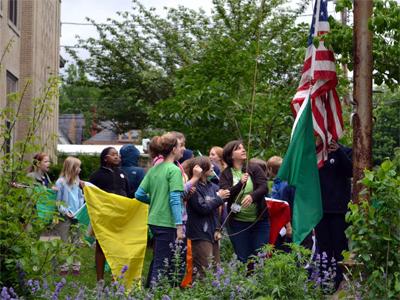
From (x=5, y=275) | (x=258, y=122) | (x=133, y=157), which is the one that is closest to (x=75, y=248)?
(x=5, y=275)

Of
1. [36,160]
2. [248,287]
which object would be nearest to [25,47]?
[36,160]

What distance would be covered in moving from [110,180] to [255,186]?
2720 mm

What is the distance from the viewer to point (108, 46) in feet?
133

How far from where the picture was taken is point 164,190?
31.8 feet

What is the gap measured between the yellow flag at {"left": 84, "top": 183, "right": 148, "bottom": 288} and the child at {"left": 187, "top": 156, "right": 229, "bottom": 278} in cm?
73

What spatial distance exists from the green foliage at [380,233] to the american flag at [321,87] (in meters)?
2.75

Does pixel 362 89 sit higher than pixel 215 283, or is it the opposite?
pixel 362 89

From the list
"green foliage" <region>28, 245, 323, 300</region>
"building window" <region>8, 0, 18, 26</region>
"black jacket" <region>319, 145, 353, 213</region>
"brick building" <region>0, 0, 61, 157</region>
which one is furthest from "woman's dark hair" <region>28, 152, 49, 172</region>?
"building window" <region>8, 0, 18, 26</region>

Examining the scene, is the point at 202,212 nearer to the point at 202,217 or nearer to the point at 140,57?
the point at 202,217

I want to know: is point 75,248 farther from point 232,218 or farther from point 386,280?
point 232,218

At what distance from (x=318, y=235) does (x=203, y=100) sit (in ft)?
25.4

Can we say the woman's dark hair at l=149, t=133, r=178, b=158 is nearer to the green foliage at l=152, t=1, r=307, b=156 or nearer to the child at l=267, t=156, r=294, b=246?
the child at l=267, t=156, r=294, b=246

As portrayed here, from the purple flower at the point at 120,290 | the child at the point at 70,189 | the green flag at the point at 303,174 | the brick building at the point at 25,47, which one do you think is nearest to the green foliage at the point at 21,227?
the purple flower at the point at 120,290

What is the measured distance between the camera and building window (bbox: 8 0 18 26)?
27111 mm
